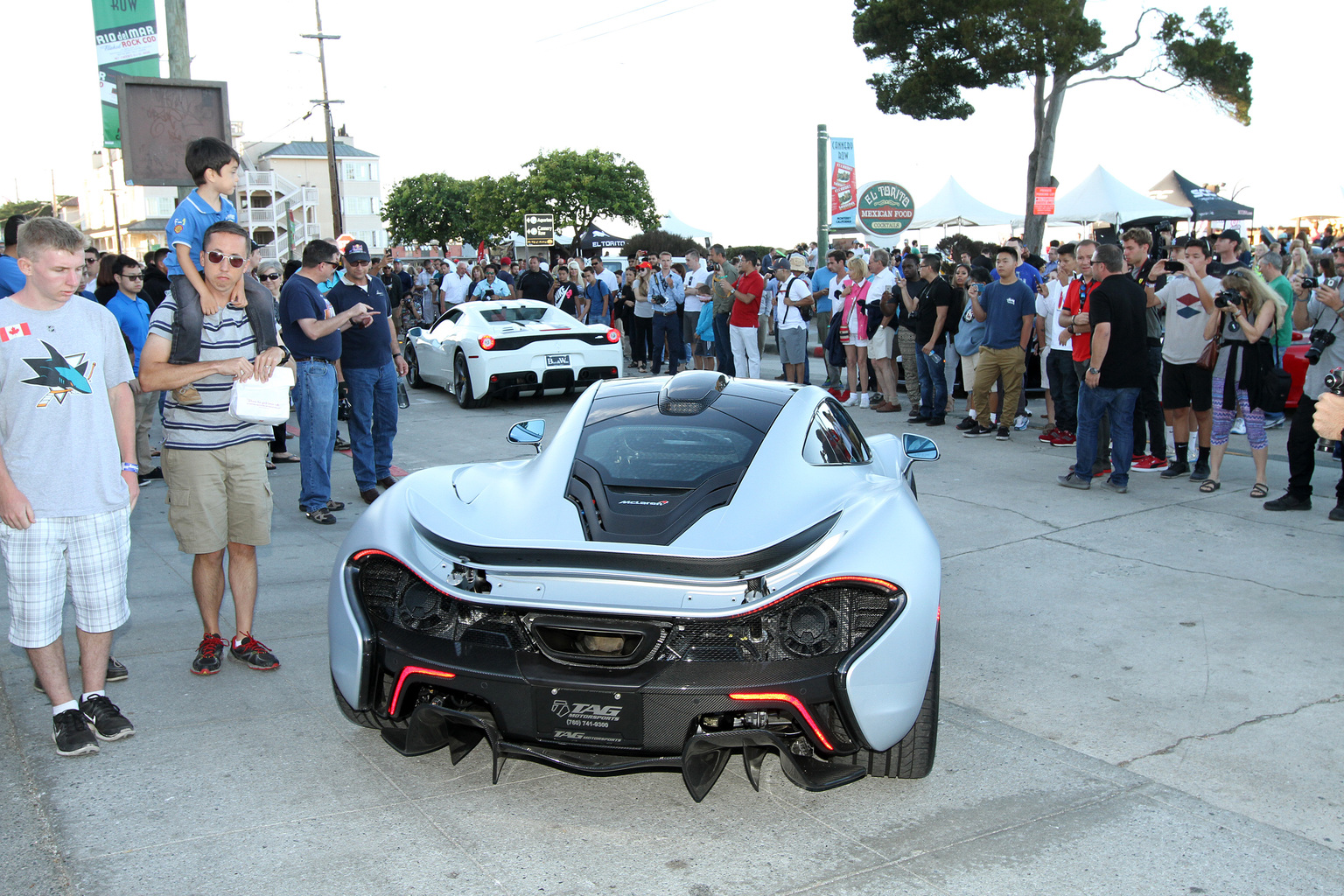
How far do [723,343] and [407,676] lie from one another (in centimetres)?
1167

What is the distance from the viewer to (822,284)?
1484cm

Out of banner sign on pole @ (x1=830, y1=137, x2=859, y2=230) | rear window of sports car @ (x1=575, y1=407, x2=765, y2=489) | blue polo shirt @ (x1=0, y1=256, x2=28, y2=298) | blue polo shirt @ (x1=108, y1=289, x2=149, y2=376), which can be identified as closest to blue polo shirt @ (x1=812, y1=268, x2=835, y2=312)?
banner sign on pole @ (x1=830, y1=137, x2=859, y2=230)

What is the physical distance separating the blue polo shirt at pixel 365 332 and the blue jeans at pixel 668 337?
8536mm

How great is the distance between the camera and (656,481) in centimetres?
356

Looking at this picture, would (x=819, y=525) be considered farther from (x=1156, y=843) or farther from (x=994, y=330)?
(x=994, y=330)

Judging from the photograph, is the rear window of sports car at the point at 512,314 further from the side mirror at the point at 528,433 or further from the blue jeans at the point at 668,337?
the side mirror at the point at 528,433

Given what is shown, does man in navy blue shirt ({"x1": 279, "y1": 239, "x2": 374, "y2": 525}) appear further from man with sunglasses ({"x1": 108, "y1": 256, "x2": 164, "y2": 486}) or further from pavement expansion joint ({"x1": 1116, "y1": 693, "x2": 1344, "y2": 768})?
pavement expansion joint ({"x1": 1116, "y1": 693, "x2": 1344, "y2": 768})

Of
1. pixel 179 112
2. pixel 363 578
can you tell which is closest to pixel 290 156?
pixel 179 112

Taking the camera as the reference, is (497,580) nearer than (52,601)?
Yes

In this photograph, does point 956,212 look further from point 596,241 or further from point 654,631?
point 654,631

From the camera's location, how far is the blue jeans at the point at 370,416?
7.59 m

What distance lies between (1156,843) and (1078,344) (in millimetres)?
6781

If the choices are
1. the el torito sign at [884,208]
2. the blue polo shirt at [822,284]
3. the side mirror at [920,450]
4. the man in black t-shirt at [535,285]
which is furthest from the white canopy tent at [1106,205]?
the side mirror at [920,450]

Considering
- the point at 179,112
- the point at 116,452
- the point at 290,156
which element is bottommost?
the point at 116,452
